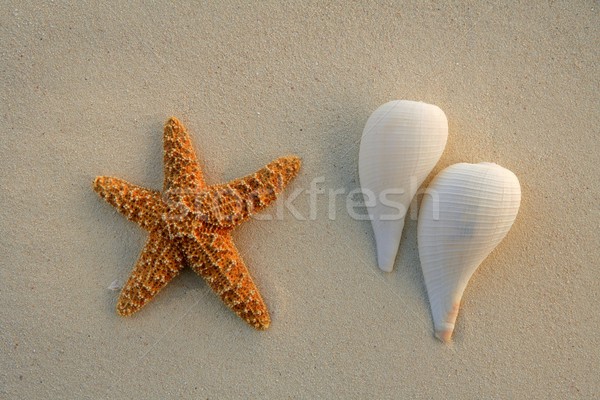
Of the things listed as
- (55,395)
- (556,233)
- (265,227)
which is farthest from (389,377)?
(55,395)

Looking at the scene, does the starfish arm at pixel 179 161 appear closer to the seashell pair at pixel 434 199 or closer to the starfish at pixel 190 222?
the starfish at pixel 190 222

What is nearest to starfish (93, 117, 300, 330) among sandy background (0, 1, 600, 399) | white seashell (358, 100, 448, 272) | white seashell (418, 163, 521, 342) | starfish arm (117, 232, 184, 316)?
starfish arm (117, 232, 184, 316)

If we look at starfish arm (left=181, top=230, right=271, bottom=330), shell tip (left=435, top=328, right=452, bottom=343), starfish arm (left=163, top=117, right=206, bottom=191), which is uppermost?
starfish arm (left=163, top=117, right=206, bottom=191)

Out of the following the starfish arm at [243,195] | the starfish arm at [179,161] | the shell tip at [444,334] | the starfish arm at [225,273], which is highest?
the starfish arm at [179,161]

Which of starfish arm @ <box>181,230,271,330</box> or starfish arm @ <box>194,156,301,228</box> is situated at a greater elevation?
starfish arm @ <box>194,156,301,228</box>

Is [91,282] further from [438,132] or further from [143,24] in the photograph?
[438,132]

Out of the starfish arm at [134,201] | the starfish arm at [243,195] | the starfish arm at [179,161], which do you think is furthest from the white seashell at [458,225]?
the starfish arm at [134,201]

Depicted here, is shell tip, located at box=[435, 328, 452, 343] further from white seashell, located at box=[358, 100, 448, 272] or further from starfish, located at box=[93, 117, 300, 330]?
starfish, located at box=[93, 117, 300, 330]

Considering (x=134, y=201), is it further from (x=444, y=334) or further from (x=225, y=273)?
(x=444, y=334)
